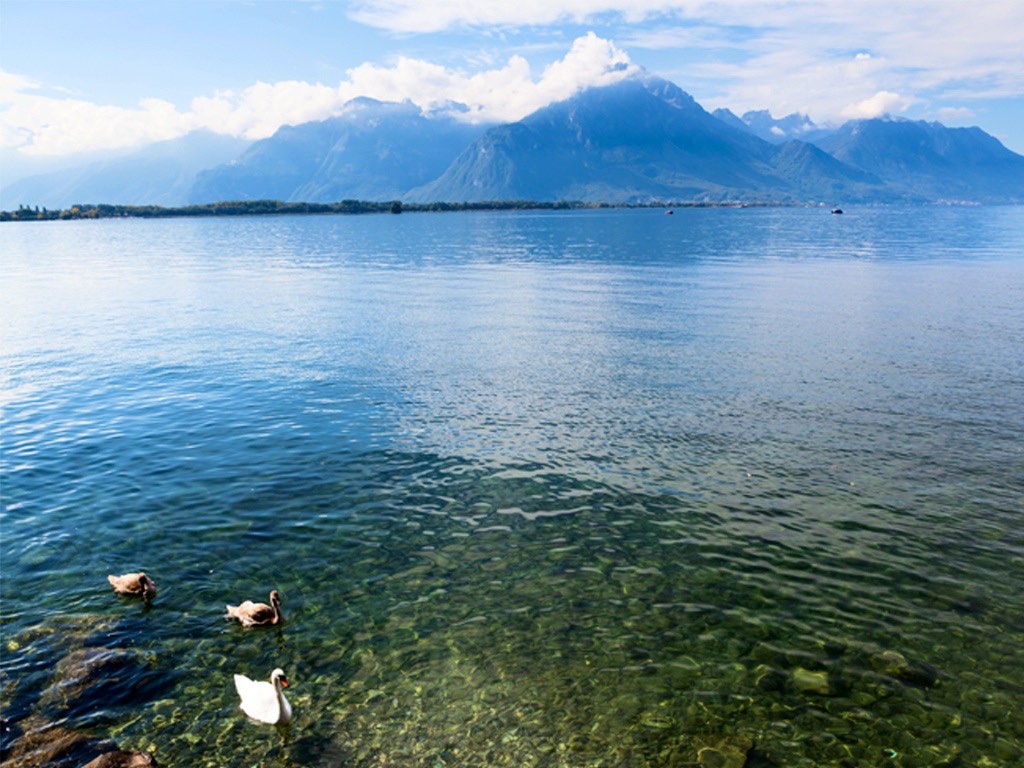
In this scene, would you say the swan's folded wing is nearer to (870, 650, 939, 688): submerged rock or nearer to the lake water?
the lake water

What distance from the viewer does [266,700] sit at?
1706 cm

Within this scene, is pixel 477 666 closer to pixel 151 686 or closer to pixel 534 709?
pixel 534 709

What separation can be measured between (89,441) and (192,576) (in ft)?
61.1

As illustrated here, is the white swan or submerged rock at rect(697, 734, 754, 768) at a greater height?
the white swan

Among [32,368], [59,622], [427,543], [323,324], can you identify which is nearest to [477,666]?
[427,543]

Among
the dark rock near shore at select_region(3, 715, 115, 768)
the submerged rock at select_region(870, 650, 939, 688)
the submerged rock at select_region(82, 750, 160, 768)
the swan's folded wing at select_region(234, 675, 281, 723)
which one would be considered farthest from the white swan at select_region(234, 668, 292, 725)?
the submerged rock at select_region(870, 650, 939, 688)

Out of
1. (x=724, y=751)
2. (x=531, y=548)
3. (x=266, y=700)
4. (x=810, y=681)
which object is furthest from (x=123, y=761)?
(x=810, y=681)

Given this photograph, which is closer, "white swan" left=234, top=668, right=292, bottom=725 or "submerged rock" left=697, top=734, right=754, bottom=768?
"submerged rock" left=697, top=734, right=754, bottom=768

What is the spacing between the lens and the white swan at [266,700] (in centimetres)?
1691

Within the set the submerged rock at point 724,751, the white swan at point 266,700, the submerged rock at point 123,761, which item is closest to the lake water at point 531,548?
the submerged rock at point 724,751

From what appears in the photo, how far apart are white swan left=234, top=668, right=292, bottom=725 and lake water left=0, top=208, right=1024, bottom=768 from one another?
1.54 feet

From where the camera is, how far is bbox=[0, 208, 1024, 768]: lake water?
17.4 m

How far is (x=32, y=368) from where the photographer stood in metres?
54.9

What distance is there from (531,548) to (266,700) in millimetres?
11087
